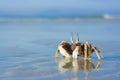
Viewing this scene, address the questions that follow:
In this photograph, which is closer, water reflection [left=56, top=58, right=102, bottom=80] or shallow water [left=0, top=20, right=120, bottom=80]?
shallow water [left=0, top=20, right=120, bottom=80]

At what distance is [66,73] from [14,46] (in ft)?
15.4

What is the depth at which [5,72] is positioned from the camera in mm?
7859

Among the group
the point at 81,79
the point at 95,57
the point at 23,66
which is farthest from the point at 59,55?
the point at 81,79

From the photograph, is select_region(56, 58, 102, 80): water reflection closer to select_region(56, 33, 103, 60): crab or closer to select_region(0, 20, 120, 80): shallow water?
select_region(0, 20, 120, 80): shallow water

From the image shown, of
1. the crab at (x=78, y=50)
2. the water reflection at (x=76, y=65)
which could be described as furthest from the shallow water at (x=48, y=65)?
the crab at (x=78, y=50)

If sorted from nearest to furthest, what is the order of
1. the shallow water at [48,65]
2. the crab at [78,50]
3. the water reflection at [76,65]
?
the shallow water at [48,65] → the water reflection at [76,65] → the crab at [78,50]

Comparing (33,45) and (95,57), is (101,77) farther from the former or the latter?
(33,45)

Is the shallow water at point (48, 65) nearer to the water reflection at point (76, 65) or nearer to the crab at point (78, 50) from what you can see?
the water reflection at point (76, 65)

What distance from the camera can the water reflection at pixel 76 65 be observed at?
26.3 feet

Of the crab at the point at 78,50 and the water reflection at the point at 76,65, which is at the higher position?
the crab at the point at 78,50

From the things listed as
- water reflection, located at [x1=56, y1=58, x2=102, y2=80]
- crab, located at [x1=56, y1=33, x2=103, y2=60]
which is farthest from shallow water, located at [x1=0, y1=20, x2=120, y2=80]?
crab, located at [x1=56, y1=33, x2=103, y2=60]

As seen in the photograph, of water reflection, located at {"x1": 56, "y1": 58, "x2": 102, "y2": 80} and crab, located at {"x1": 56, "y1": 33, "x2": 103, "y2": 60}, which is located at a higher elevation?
crab, located at {"x1": 56, "y1": 33, "x2": 103, "y2": 60}

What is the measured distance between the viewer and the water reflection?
26.3 feet

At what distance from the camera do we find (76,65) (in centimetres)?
866
